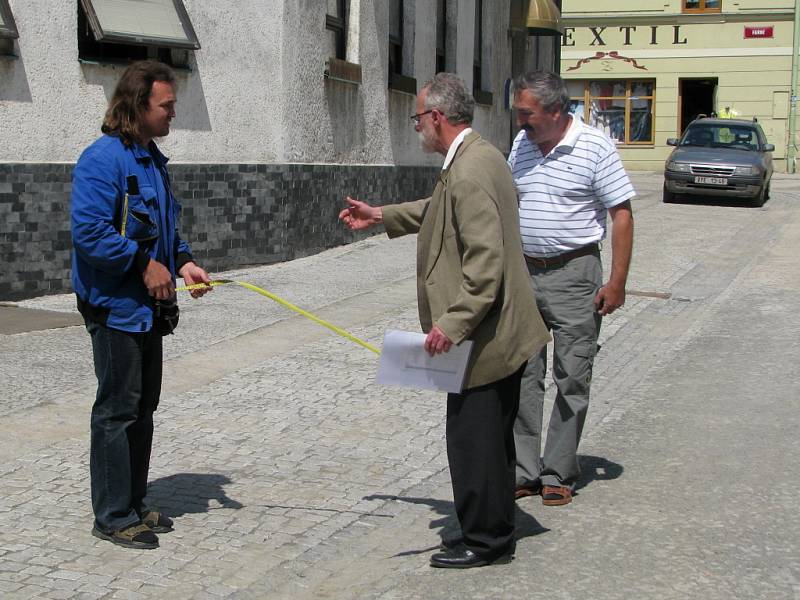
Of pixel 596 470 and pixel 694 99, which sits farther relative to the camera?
pixel 694 99

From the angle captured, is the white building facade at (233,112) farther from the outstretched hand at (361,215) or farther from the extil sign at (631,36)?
the extil sign at (631,36)

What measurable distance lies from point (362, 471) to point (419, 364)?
150 centimetres

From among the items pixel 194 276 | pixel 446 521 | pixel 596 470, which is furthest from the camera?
pixel 596 470

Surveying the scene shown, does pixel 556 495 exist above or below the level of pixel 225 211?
below

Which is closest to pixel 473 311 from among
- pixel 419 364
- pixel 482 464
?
pixel 419 364

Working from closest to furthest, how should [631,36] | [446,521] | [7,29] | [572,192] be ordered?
[446,521], [572,192], [7,29], [631,36]

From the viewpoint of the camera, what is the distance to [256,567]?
4762 millimetres

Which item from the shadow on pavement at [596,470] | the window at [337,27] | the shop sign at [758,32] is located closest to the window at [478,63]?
the window at [337,27]

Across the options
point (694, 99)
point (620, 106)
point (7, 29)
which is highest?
point (7, 29)

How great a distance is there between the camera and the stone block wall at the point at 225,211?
1041cm

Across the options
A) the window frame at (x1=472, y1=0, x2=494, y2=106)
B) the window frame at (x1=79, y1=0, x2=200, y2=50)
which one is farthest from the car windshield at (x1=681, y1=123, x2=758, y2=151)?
the window frame at (x1=79, y1=0, x2=200, y2=50)

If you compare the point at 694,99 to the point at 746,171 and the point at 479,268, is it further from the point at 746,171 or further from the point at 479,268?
the point at 479,268

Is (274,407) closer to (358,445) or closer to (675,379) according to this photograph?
(358,445)

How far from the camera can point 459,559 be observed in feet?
15.6
